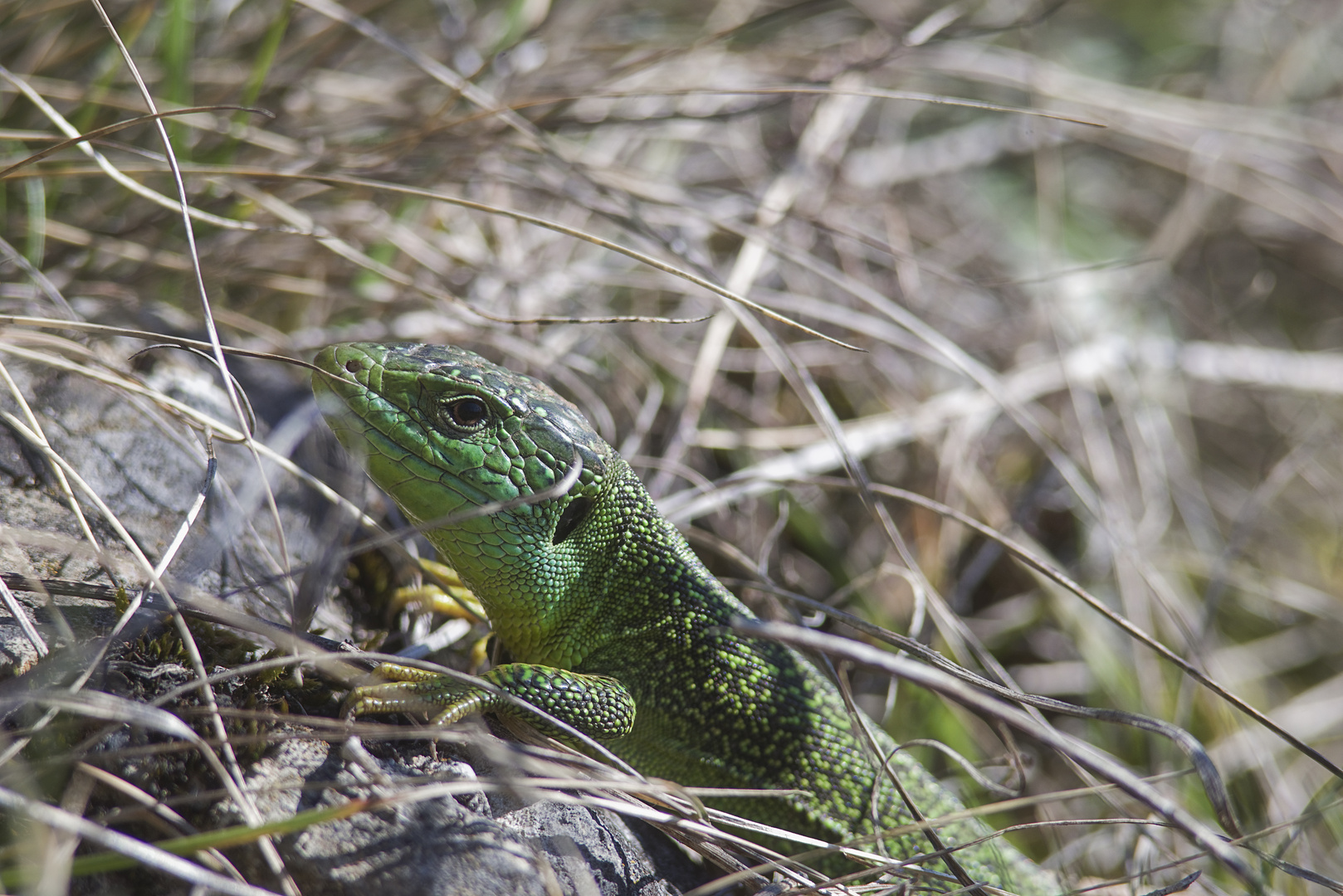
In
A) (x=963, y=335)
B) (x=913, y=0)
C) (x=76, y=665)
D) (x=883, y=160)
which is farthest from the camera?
(x=913, y=0)

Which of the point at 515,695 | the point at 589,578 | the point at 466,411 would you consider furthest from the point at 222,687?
the point at 589,578

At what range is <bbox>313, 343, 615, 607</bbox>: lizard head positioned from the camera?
2527mm

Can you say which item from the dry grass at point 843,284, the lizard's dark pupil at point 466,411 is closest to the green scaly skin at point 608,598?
the lizard's dark pupil at point 466,411

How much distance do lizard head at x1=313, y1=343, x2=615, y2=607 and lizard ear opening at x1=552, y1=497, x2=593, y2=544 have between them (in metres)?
0.06

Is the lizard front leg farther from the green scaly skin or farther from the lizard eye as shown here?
the lizard eye

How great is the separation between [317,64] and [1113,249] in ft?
19.2

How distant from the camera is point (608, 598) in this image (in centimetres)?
283

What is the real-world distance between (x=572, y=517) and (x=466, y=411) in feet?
1.57

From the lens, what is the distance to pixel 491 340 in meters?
3.57

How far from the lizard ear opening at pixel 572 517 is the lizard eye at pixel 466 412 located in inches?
15.4

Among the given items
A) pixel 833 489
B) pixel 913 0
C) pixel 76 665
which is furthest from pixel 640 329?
pixel 913 0

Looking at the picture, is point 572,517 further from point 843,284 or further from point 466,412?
point 843,284

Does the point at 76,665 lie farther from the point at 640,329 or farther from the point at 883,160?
the point at 883,160

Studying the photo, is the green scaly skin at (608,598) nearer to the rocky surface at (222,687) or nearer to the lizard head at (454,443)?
the lizard head at (454,443)
